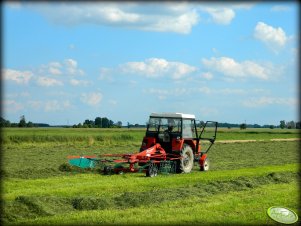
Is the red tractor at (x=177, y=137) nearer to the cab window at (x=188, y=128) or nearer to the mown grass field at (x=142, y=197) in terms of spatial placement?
the cab window at (x=188, y=128)

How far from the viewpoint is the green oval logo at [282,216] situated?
31.3 feet

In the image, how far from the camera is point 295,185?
15531 mm

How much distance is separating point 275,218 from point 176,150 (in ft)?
32.9

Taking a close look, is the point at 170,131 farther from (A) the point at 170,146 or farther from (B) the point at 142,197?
(B) the point at 142,197

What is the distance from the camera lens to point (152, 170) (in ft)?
57.4

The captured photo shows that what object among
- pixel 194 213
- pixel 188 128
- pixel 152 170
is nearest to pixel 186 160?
pixel 188 128

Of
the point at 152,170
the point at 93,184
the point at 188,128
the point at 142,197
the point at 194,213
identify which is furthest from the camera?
the point at 188,128

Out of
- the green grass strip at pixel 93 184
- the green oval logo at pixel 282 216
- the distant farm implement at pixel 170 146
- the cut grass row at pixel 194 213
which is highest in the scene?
the distant farm implement at pixel 170 146

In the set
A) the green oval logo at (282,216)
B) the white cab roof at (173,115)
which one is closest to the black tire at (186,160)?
the white cab roof at (173,115)

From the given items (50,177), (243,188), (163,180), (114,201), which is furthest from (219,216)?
(50,177)

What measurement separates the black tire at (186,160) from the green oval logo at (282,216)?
929 centimetres

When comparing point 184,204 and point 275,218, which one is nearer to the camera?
point 275,218

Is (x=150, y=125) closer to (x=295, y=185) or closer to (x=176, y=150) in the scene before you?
(x=176, y=150)

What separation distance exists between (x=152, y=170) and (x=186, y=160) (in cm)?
261
